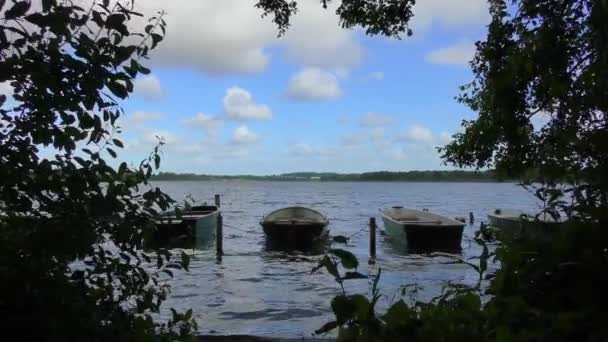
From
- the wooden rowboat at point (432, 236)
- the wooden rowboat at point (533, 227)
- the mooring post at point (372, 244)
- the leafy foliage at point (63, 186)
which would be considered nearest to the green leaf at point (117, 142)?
the leafy foliage at point (63, 186)

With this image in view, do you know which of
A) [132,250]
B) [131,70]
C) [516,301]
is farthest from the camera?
[132,250]

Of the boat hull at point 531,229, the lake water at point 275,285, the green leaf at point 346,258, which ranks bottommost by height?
the lake water at point 275,285

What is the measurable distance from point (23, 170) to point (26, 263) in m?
0.51

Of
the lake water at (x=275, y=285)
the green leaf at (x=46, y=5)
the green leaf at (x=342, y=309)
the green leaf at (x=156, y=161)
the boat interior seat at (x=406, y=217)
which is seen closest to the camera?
the green leaf at (x=342, y=309)

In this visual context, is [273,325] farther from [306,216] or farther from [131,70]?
[306,216]

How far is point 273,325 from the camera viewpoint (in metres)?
11.7

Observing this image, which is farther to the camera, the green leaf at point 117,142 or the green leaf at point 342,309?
the green leaf at point 117,142

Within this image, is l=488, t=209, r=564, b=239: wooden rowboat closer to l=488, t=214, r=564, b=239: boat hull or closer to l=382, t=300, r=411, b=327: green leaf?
l=488, t=214, r=564, b=239: boat hull

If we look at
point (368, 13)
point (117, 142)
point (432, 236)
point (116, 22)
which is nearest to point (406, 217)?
point (432, 236)

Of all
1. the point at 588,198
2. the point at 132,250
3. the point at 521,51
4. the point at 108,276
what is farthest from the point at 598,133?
the point at 108,276

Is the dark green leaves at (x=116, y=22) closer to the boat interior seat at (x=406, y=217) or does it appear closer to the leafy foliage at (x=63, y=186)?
the leafy foliage at (x=63, y=186)

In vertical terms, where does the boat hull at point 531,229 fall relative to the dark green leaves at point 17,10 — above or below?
below

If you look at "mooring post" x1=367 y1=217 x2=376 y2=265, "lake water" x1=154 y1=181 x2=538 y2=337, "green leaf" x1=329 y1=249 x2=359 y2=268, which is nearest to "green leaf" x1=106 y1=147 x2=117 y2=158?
"green leaf" x1=329 y1=249 x2=359 y2=268

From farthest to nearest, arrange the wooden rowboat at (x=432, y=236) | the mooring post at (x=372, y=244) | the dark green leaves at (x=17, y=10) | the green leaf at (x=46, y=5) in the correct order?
1. the wooden rowboat at (x=432, y=236)
2. the mooring post at (x=372, y=244)
3. the green leaf at (x=46, y=5)
4. the dark green leaves at (x=17, y=10)
